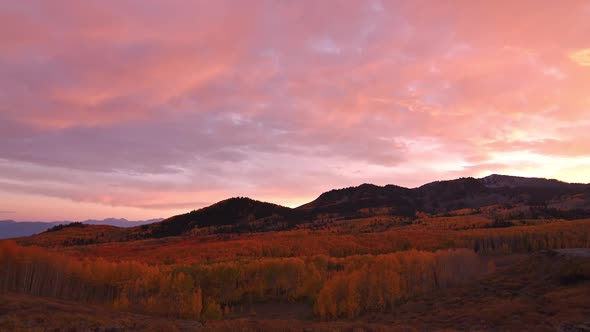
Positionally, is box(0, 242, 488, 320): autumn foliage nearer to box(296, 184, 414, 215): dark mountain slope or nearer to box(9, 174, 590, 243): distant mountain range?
box(9, 174, 590, 243): distant mountain range

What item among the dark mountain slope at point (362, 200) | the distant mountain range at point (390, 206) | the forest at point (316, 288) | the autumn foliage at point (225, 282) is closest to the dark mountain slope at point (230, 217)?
the distant mountain range at point (390, 206)

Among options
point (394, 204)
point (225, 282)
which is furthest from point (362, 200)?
point (225, 282)

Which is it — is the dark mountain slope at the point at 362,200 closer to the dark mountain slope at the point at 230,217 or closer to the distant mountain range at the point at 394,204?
the distant mountain range at the point at 394,204

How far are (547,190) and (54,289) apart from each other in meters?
162

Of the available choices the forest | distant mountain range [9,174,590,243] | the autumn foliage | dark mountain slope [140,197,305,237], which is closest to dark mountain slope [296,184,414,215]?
distant mountain range [9,174,590,243]

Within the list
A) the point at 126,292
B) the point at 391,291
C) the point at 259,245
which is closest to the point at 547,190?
the point at 259,245

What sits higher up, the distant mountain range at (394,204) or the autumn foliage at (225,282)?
the distant mountain range at (394,204)

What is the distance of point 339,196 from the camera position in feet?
581

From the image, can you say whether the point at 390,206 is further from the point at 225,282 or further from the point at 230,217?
the point at 225,282

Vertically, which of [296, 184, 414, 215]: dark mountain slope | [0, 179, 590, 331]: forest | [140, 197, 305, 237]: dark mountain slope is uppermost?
[296, 184, 414, 215]: dark mountain slope

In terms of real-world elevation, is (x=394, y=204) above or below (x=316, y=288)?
above

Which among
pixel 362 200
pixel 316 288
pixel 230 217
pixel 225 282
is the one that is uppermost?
pixel 362 200

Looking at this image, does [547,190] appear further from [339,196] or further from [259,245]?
[259,245]

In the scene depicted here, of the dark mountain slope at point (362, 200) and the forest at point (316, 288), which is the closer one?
the forest at point (316, 288)
